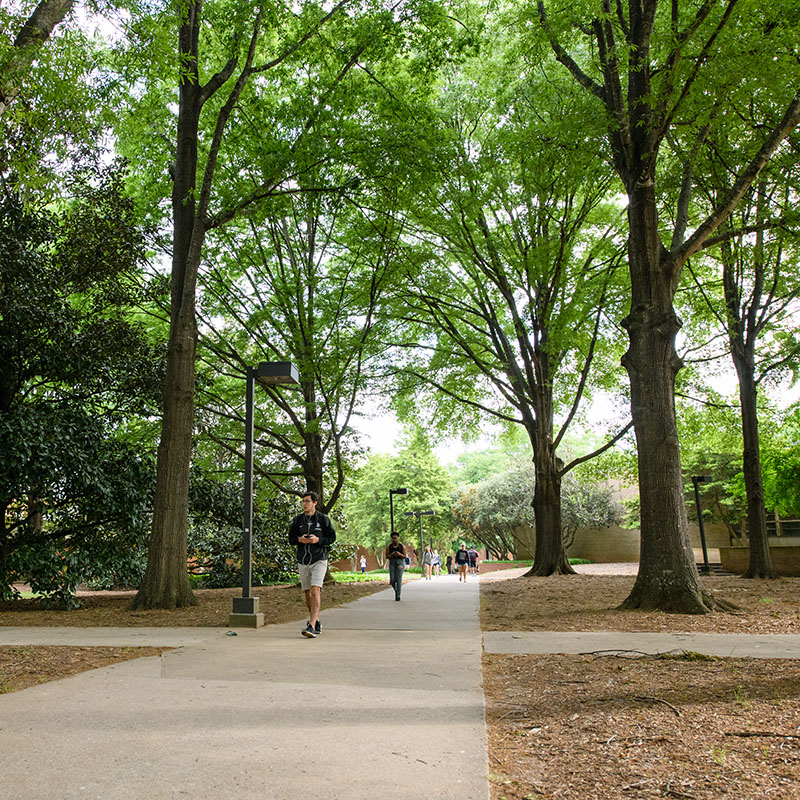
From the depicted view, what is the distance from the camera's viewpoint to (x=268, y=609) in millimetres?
11859

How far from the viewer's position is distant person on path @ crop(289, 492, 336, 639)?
26.6 feet

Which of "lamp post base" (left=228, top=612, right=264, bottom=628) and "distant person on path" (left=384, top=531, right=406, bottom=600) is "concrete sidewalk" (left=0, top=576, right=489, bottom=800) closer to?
"lamp post base" (left=228, top=612, right=264, bottom=628)

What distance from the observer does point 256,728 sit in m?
3.79

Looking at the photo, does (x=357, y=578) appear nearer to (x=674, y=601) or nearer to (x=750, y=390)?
(x=750, y=390)

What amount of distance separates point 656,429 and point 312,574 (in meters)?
5.61

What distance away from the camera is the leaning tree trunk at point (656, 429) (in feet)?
31.9

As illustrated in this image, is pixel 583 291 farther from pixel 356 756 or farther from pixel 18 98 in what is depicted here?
pixel 356 756

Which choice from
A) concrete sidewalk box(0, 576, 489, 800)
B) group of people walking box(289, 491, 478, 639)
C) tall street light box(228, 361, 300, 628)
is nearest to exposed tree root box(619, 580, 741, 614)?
concrete sidewalk box(0, 576, 489, 800)

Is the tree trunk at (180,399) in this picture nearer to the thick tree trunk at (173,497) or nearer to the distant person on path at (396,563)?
the thick tree trunk at (173,497)

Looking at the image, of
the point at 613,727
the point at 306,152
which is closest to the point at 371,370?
the point at 306,152

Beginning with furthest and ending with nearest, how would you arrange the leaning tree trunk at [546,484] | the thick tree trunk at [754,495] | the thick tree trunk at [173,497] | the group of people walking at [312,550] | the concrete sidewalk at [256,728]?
the leaning tree trunk at [546,484], the thick tree trunk at [754,495], the thick tree trunk at [173,497], the group of people walking at [312,550], the concrete sidewalk at [256,728]

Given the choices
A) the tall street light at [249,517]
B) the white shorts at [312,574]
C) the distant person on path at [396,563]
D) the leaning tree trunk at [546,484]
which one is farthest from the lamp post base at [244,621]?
the leaning tree trunk at [546,484]

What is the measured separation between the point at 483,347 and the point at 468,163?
712 cm

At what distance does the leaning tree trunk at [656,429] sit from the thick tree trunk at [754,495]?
874cm
